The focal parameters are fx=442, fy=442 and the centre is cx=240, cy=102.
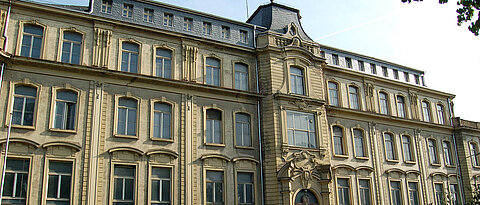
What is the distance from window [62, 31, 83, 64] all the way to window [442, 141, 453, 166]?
103ft

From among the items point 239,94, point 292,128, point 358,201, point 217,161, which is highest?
point 239,94

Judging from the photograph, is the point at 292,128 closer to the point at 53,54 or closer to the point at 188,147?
the point at 188,147

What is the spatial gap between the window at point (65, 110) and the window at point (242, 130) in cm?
1006

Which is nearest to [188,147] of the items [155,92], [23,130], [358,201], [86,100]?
[155,92]

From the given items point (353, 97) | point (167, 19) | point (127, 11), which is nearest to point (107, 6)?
point (127, 11)

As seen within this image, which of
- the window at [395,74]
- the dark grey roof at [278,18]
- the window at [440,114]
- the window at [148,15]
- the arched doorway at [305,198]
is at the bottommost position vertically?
the arched doorway at [305,198]

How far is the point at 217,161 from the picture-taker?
27.3 metres

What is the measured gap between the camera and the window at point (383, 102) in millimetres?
37081

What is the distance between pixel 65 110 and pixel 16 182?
4497 millimetres

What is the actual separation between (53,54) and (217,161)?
1137 cm

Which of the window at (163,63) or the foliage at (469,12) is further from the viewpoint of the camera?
the window at (163,63)

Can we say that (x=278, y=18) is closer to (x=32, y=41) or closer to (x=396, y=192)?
(x=396, y=192)

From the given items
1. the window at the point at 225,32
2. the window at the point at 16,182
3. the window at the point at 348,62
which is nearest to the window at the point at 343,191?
the window at the point at 348,62

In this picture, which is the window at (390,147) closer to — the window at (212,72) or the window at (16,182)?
the window at (212,72)
